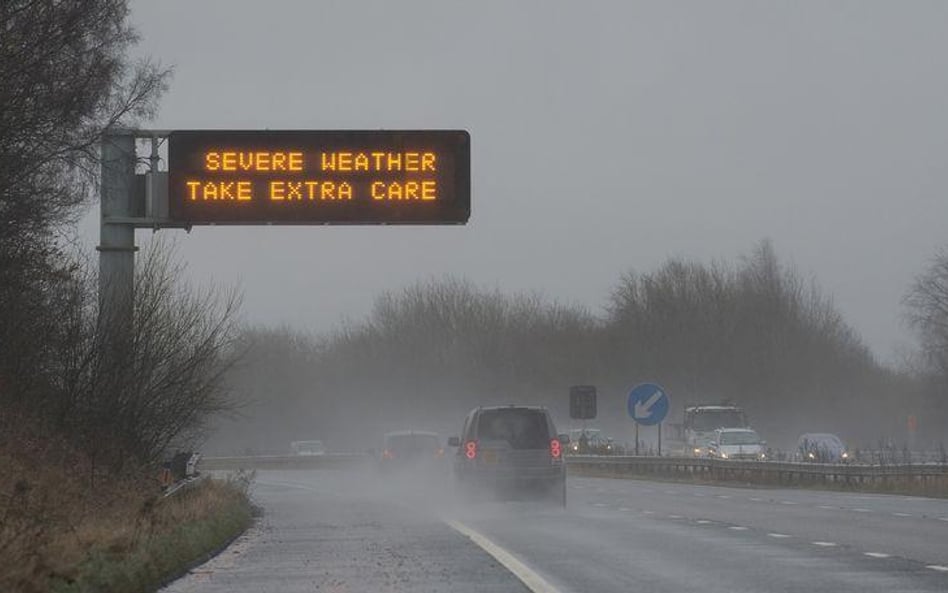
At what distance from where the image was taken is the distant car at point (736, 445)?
59.5 metres

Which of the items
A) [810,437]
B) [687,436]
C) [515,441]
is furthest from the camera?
[687,436]

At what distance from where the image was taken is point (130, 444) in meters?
27.7

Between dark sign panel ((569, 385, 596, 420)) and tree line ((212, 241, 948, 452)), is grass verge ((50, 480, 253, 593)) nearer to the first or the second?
dark sign panel ((569, 385, 596, 420))

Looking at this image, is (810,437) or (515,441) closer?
(515,441)

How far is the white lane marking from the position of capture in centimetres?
1496

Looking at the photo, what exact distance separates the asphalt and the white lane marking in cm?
4

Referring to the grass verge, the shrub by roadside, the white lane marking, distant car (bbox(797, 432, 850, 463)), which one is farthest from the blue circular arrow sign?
the white lane marking

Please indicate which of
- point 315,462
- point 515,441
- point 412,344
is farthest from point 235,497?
point 412,344

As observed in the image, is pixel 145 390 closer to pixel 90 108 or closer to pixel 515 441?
pixel 90 108

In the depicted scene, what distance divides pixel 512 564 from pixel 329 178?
9.43 metres

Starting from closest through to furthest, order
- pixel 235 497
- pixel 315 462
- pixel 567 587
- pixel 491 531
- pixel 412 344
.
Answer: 1. pixel 567 587
2. pixel 491 531
3. pixel 235 497
4. pixel 315 462
5. pixel 412 344

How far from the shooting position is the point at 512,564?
58.0ft

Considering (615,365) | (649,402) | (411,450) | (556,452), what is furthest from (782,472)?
(615,365)

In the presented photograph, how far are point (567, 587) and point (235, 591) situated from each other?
9.61 ft
